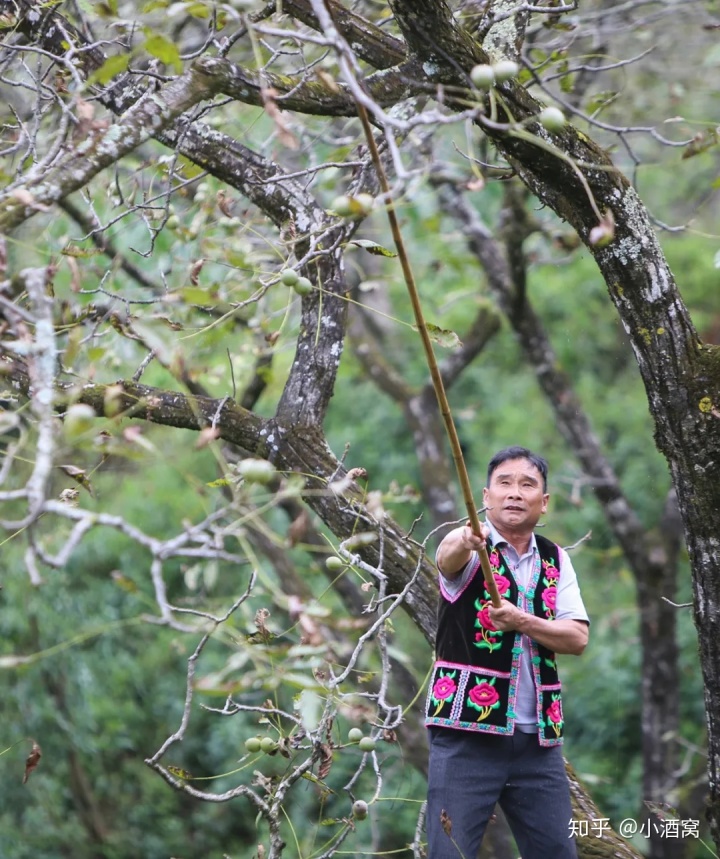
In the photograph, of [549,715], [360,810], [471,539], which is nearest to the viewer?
[471,539]

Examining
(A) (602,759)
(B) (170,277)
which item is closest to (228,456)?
(B) (170,277)

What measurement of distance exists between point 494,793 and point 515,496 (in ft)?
2.30

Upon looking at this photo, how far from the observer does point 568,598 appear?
97.3 inches

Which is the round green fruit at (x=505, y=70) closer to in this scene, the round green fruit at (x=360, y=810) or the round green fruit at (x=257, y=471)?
the round green fruit at (x=257, y=471)

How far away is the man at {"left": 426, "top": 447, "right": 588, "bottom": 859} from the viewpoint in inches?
91.2

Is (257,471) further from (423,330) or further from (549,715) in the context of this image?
(549,715)

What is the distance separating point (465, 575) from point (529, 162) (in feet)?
3.20

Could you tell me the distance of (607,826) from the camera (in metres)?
2.62

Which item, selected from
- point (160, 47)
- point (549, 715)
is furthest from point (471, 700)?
point (160, 47)

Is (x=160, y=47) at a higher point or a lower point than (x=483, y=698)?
higher

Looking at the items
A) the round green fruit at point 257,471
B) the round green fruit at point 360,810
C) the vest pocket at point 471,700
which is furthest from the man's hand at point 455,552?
the round green fruit at point 257,471

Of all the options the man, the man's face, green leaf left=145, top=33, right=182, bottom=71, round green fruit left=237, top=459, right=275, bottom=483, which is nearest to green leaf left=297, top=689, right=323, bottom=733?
round green fruit left=237, top=459, right=275, bottom=483

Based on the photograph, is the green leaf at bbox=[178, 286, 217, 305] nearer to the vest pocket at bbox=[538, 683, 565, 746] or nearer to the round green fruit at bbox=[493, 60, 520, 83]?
the round green fruit at bbox=[493, 60, 520, 83]

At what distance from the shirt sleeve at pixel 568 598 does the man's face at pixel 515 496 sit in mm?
137
